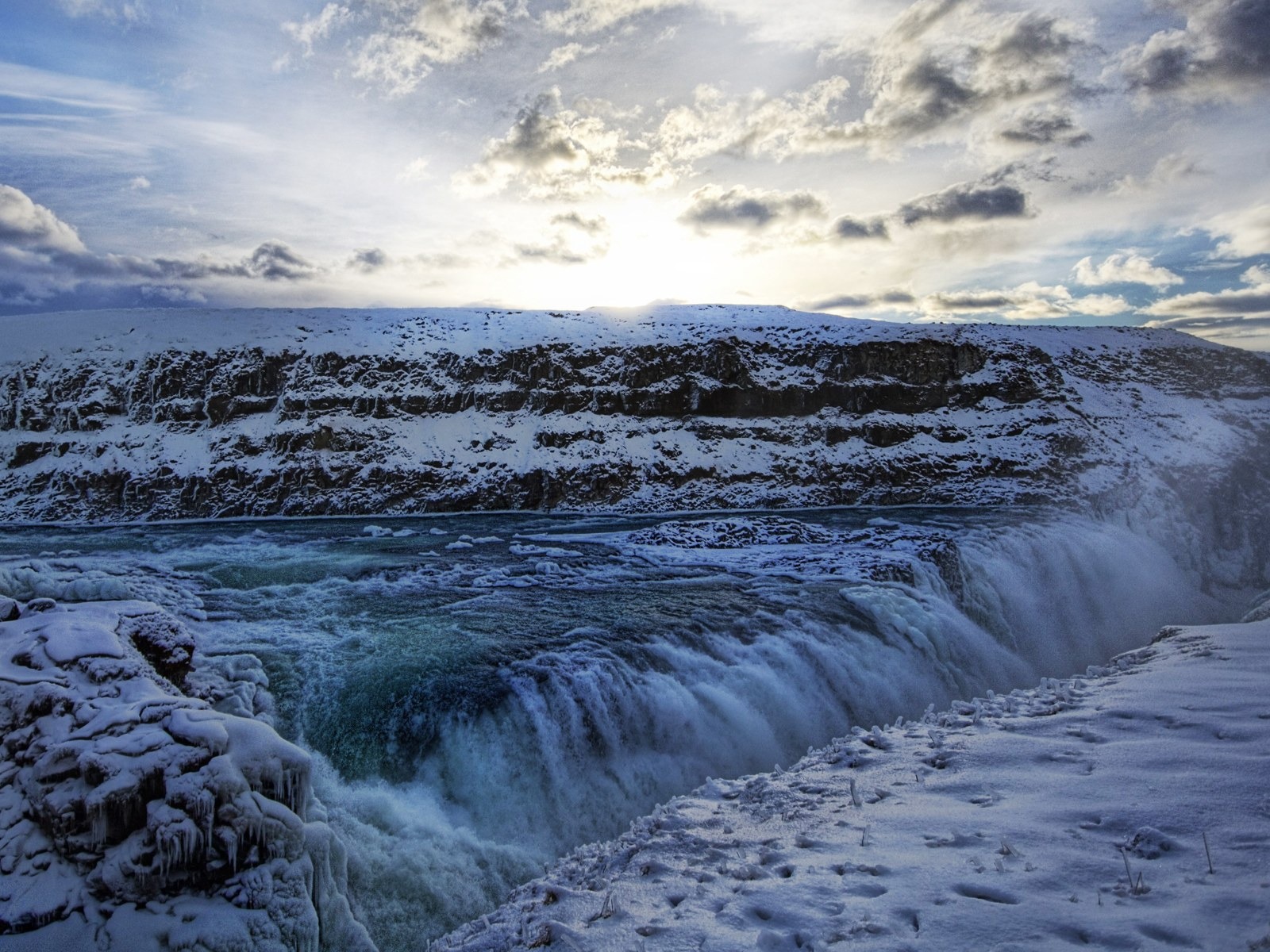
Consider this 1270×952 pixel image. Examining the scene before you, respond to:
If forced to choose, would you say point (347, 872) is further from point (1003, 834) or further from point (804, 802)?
point (1003, 834)

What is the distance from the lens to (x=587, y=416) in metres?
49.0

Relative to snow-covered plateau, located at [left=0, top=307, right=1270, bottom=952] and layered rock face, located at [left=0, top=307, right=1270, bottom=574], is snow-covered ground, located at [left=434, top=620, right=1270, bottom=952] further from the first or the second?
layered rock face, located at [left=0, top=307, right=1270, bottom=574]

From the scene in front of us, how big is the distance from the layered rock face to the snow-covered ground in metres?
36.4

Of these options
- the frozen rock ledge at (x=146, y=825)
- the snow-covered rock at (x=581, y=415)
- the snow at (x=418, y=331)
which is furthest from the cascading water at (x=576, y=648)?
the snow at (x=418, y=331)

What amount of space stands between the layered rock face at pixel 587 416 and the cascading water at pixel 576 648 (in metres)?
16.5

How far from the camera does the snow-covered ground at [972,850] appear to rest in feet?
12.1

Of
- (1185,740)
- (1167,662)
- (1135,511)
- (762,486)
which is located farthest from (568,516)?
(1185,740)

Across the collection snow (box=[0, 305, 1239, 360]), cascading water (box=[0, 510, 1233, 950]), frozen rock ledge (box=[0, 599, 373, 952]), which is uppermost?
snow (box=[0, 305, 1239, 360])

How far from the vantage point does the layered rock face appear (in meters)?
42.4

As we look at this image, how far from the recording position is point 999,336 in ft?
186

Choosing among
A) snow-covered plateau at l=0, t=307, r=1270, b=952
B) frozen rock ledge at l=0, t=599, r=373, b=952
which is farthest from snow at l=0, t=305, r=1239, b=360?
frozen rock ledge at l=0, t=599, r=373, b=952

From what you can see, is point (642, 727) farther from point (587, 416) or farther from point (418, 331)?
point (418, 331)

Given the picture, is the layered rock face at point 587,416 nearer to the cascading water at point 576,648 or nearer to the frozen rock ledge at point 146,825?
the cascading water at point 576,648

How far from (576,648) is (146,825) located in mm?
7770
